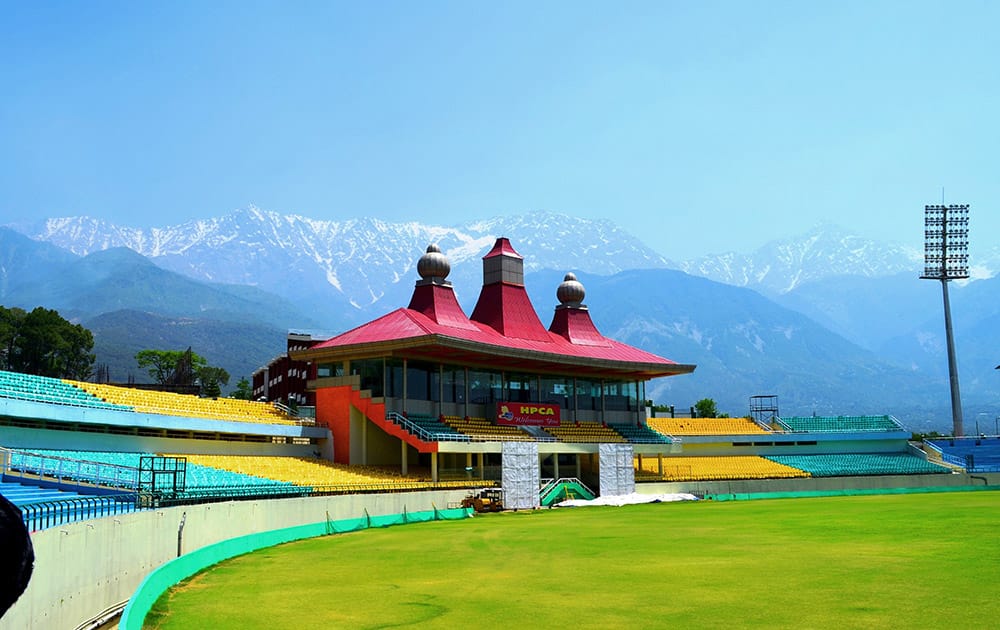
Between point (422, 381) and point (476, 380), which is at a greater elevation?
point (476, 380)

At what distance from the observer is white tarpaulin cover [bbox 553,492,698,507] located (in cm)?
4956

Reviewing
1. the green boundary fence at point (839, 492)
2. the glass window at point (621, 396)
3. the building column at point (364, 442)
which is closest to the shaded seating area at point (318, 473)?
the building column at point (364, 442)

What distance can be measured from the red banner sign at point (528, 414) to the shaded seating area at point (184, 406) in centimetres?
1283

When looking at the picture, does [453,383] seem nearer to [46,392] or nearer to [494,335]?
[494,335]

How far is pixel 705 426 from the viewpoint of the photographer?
74.4 metres

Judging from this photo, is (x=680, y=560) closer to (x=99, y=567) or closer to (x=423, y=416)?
(x=99, y=567)

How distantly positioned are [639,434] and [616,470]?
39.7 feet

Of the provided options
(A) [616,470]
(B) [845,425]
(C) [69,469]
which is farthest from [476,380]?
(B) [845,425]

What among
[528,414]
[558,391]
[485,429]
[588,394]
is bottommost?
[485,429]

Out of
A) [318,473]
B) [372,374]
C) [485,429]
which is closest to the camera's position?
[318,473]

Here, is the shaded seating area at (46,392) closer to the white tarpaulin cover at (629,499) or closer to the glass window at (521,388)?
the white tarpaulin cover at (629,499)

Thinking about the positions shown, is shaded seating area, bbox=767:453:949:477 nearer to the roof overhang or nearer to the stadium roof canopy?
the stadium roof canopy

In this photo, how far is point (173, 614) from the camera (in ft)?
48.3

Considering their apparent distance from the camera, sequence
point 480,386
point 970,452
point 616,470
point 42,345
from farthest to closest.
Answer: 1. point 42,345
2. point 970,452
3. point 480,386
4. point 616,470
